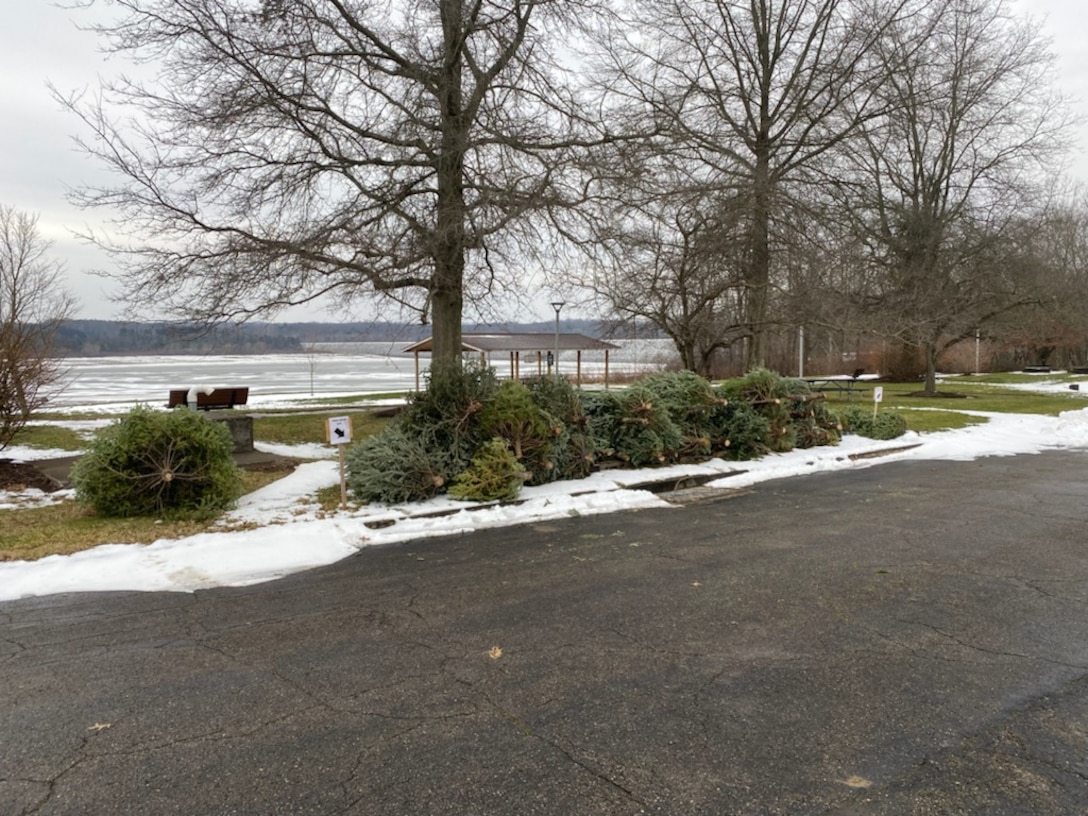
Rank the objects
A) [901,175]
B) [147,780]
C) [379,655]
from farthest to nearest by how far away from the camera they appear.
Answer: [901,175]
[379,655]
[147,780]

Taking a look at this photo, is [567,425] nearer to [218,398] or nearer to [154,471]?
[154,471]

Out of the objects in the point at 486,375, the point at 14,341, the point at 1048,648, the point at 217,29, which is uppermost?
the point at 217,29

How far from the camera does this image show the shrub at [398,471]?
302 inches

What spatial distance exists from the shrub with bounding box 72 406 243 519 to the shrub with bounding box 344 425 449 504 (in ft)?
4.58

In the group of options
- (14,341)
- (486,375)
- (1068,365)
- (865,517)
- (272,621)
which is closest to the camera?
(272,621)

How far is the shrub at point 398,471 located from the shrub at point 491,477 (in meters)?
0.26

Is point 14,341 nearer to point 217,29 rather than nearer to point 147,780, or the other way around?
point 217,29

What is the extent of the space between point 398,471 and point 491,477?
1054mm

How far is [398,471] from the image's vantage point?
25.3 ft

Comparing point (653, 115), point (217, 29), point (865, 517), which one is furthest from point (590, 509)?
point (653, 115)

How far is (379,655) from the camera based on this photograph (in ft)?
12.5

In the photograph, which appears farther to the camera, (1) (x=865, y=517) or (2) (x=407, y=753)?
(1) (x=865, y=517)

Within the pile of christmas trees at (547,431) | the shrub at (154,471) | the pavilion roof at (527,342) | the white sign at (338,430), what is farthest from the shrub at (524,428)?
the pavilion roof at (527,342)

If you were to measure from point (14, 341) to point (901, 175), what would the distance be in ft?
95.1
